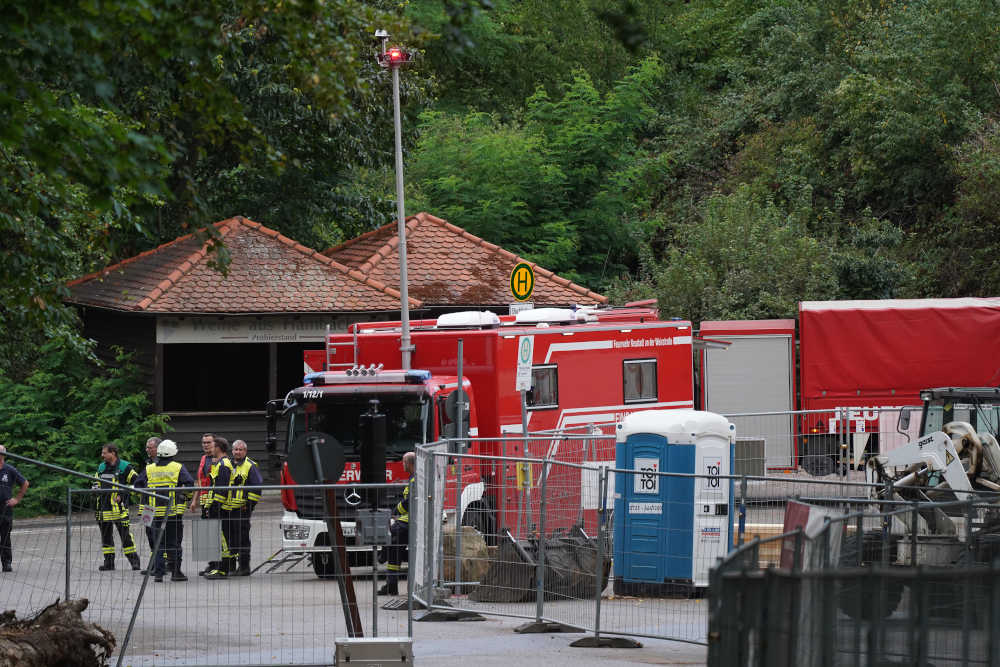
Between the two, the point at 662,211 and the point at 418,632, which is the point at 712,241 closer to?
the point at 662,211

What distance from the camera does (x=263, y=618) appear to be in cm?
1087

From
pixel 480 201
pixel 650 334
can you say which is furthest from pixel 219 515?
pixel 480 201

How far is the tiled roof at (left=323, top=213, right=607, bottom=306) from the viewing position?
28297 mm

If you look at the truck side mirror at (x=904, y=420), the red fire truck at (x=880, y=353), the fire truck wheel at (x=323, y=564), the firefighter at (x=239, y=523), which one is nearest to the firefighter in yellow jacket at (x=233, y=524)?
the firefighter at (x=239, y=523)

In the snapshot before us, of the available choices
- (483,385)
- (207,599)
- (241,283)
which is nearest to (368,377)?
(483,385)

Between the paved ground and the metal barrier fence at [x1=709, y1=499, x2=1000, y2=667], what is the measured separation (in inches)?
158

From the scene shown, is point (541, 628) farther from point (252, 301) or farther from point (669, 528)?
point (252, 301)

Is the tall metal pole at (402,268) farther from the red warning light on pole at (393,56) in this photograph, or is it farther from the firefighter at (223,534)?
the firefighter at (223,534)

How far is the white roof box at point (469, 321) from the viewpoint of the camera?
19.0m

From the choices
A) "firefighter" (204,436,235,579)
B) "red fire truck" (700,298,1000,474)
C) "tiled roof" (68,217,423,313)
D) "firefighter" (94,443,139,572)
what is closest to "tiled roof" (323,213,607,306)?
"tiled roof" (68,217,423,313)

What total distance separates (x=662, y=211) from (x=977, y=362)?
18536mm

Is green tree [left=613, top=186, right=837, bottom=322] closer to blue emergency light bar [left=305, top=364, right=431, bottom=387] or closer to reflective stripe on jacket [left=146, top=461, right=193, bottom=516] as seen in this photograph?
blue emergency light bar [left=305, top=364, right=431, bottom=387]

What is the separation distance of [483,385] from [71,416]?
10829 millimetres

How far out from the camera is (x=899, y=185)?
38.5 m
